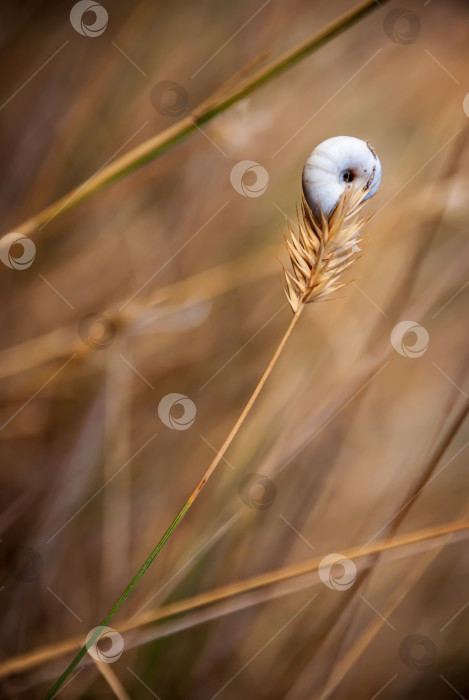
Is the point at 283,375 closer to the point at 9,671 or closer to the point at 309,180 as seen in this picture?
the point at 309,180

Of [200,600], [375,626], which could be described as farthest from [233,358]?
[375,626]

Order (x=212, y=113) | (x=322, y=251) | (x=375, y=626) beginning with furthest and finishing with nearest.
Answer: (x=375, y=626) < (x=212, y=113) < (x=322, y=251)

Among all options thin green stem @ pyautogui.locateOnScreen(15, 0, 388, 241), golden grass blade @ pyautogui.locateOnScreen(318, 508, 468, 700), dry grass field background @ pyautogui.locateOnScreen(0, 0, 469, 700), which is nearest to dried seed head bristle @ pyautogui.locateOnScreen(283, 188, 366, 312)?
thin green stem @ pyautogui.locateOnScreen(15, 0, 388, 241)

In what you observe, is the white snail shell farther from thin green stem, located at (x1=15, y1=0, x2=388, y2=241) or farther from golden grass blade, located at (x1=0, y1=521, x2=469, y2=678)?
golden grass blade, located at (x1=0, y1=521, x2=469, y2=678)

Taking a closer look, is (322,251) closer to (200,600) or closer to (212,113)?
(212,113)

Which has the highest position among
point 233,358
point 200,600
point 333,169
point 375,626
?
point 233,358

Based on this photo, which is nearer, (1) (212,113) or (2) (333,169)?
(2) (333,169)

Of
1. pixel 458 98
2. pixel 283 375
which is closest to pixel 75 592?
pixel 283 375

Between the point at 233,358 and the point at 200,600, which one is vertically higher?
the point at 233,358
